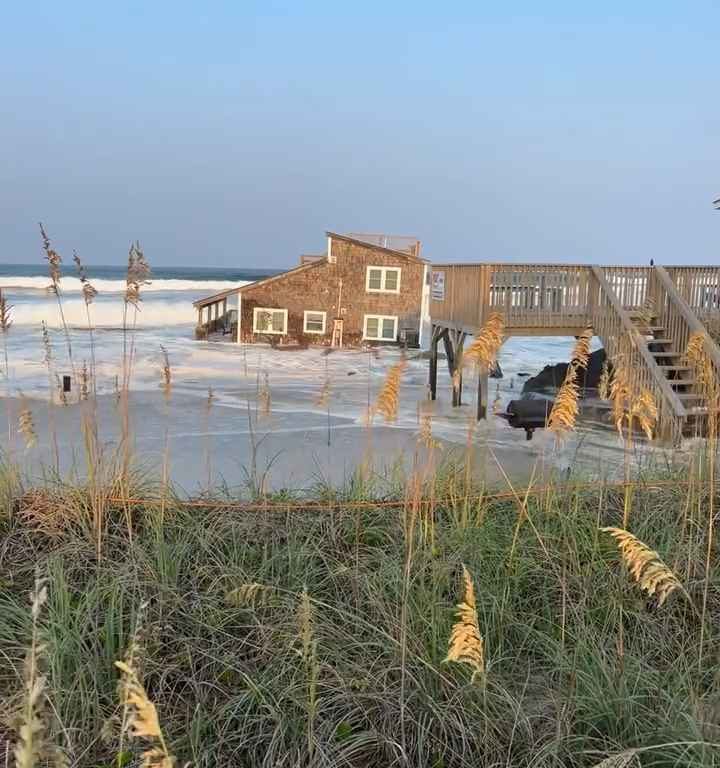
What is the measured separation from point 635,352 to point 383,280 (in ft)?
62.6

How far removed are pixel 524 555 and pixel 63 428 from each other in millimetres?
8777

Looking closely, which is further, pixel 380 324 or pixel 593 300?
pixel 380 324

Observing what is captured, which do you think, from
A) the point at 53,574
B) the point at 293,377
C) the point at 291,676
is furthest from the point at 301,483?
the point at 293,377

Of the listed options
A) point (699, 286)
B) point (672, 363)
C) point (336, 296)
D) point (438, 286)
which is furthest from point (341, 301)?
point (672, 363)

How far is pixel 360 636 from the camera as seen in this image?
3.07m

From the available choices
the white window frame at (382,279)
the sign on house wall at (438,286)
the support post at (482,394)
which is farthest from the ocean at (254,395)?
the white window frame at (382,279)

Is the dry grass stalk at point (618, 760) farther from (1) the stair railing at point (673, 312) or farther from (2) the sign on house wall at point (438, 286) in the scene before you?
(2) the sign on house wall at point (438, 286)

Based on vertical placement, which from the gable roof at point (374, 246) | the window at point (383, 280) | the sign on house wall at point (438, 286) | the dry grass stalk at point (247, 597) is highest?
the gable roof at point (374, 246)

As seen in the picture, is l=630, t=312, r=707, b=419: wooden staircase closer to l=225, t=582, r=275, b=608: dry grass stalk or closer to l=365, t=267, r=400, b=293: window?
l=225, t=582, r=275, b=608: dry grass stalk

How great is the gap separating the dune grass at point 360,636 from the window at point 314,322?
25319mm

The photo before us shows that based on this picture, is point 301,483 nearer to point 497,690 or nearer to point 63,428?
point 497,690

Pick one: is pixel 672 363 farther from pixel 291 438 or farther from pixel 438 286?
pixel 291 438

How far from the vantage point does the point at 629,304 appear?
1311 cm

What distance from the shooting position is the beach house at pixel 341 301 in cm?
2944
